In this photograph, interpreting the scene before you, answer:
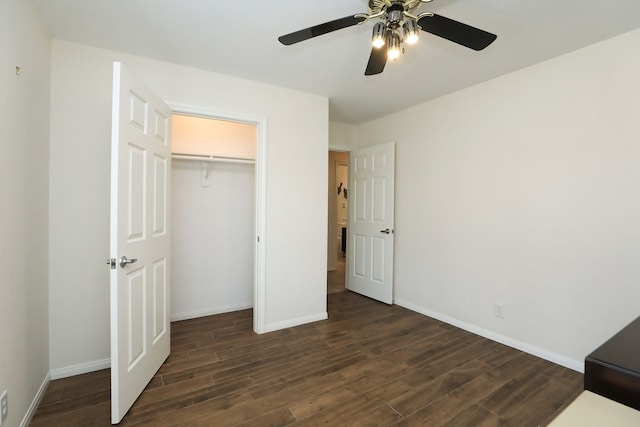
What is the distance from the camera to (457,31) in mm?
1485

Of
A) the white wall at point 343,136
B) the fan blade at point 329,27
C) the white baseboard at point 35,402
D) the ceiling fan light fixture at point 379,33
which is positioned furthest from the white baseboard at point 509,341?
the white baseboard at point 35,402

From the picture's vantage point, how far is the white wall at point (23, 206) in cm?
145

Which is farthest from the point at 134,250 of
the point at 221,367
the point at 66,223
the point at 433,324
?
the point at 433,324

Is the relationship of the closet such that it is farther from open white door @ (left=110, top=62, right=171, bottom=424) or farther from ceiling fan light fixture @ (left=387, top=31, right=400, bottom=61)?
ceiling fan light fixture @ (left=387, top=31, right=400, bottom=61)

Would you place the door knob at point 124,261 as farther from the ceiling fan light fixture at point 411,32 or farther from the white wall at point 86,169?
Result: the ceiling fan light fixture at point 411,32

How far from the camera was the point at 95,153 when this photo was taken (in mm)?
2250

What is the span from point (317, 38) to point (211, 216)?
7.33 ft

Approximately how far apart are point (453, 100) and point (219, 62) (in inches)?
93.2

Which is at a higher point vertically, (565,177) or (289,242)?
(565,177)

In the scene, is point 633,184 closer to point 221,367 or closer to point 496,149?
point 496,149

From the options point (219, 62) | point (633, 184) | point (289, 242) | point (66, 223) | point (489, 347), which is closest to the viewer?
point (633, 184)

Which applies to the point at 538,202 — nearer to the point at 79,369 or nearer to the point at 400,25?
the point at 400,25

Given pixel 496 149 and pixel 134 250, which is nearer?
pixel 134 250

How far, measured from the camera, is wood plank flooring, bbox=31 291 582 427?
1778mm
